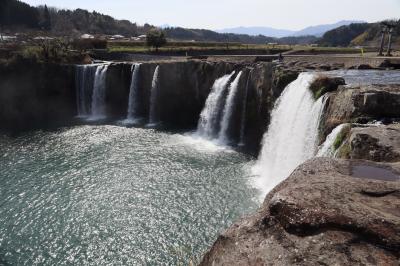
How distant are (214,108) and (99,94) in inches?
867

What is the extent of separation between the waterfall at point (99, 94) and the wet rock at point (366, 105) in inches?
1602

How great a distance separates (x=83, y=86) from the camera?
5684 centimetres

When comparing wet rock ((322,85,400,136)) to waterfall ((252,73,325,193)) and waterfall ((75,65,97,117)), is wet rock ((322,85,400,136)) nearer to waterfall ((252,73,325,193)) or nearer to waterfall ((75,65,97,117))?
waterfall ((252,73,325,193))

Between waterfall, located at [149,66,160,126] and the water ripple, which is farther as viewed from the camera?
waterfall, located at [149,66,160,126]

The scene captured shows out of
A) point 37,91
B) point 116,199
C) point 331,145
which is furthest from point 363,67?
point 37,91

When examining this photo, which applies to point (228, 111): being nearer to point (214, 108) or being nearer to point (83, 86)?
point (214, 108)

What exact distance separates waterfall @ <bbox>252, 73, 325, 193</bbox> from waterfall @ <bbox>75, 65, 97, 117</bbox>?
33.4 metres

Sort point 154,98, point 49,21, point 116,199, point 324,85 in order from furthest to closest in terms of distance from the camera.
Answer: point 49,21 < point 154,98 < point 324,85 < point 116,199

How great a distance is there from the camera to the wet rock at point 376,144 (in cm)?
1550

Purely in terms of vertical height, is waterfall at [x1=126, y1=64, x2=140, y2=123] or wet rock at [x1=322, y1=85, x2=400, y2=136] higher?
wet rock at [x1=322, y1=85, x2=400, y2=136]

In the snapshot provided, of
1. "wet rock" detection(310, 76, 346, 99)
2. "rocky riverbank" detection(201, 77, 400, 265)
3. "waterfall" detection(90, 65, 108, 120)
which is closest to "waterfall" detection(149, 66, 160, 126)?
"waterfall" detection(90, 65, 108, 120)

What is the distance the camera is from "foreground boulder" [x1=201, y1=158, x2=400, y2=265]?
8344mm

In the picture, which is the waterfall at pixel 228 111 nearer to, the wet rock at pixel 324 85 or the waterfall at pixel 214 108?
the waterfall at pixel 214 108

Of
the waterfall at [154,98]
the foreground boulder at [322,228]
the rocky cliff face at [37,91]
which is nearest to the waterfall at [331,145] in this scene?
the foreground boulder at [322,228]
